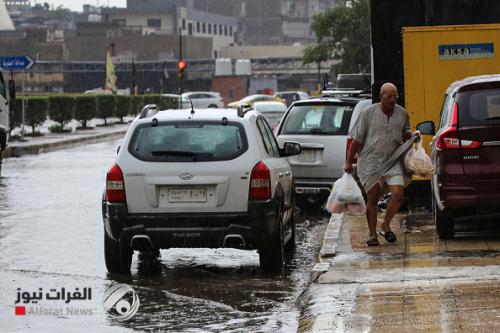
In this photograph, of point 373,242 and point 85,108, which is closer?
point 373,242

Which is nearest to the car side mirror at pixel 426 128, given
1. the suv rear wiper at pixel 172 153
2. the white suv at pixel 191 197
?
the white suv at pixel 191 197

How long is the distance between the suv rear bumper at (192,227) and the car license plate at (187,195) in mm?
152

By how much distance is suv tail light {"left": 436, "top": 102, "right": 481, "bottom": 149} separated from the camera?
13.7 meters

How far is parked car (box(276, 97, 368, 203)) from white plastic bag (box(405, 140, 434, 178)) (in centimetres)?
506

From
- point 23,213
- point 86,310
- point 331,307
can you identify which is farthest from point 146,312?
point 23,213

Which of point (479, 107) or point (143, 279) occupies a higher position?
point (479, 107)

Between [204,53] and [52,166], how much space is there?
13041 cm

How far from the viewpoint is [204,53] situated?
529 feet

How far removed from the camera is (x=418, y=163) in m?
13.9

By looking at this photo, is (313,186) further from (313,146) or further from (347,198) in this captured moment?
(347,198)

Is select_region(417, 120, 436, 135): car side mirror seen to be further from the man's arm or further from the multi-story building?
the multi-story building

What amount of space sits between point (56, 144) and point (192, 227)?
99.6ft

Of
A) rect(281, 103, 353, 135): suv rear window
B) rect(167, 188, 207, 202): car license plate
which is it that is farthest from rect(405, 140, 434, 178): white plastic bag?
rect(281, 103, 353, 135): suv rear window

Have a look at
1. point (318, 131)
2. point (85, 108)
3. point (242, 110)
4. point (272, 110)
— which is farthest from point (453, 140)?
point (85, 108)
